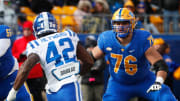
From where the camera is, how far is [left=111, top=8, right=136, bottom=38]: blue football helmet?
17.2ft

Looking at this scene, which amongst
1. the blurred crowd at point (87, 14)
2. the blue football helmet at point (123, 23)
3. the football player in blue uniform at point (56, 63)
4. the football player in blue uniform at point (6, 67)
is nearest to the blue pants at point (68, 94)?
the football player in blue uniform at point (56, 63)

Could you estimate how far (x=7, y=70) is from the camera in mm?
5055

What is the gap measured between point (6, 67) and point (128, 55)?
1.63 metres

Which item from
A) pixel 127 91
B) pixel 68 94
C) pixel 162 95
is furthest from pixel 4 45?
pixel 162 95

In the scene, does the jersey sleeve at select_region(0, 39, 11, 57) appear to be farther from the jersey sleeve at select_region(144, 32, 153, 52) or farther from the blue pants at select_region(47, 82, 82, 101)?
the jersey sleeve at select_region(144, 32, 153, 52)

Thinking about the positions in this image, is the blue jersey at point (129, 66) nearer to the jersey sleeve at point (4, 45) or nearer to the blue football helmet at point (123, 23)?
the blue football helmet at point (123, 23)

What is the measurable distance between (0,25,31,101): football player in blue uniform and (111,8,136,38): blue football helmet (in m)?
1.44

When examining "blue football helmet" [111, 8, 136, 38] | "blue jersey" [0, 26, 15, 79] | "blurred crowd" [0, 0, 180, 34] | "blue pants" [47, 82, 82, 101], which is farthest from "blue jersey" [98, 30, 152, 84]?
"blurred crowd" [0, 0, 180, 34]

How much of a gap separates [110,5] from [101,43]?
5.47 meters

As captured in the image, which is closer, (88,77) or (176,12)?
(88,77)

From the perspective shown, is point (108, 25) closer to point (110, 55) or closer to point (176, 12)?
point (176, 12)

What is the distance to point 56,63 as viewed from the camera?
427 cm

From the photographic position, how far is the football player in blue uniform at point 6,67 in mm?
4914

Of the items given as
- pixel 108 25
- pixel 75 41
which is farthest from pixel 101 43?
pixel 108 25
